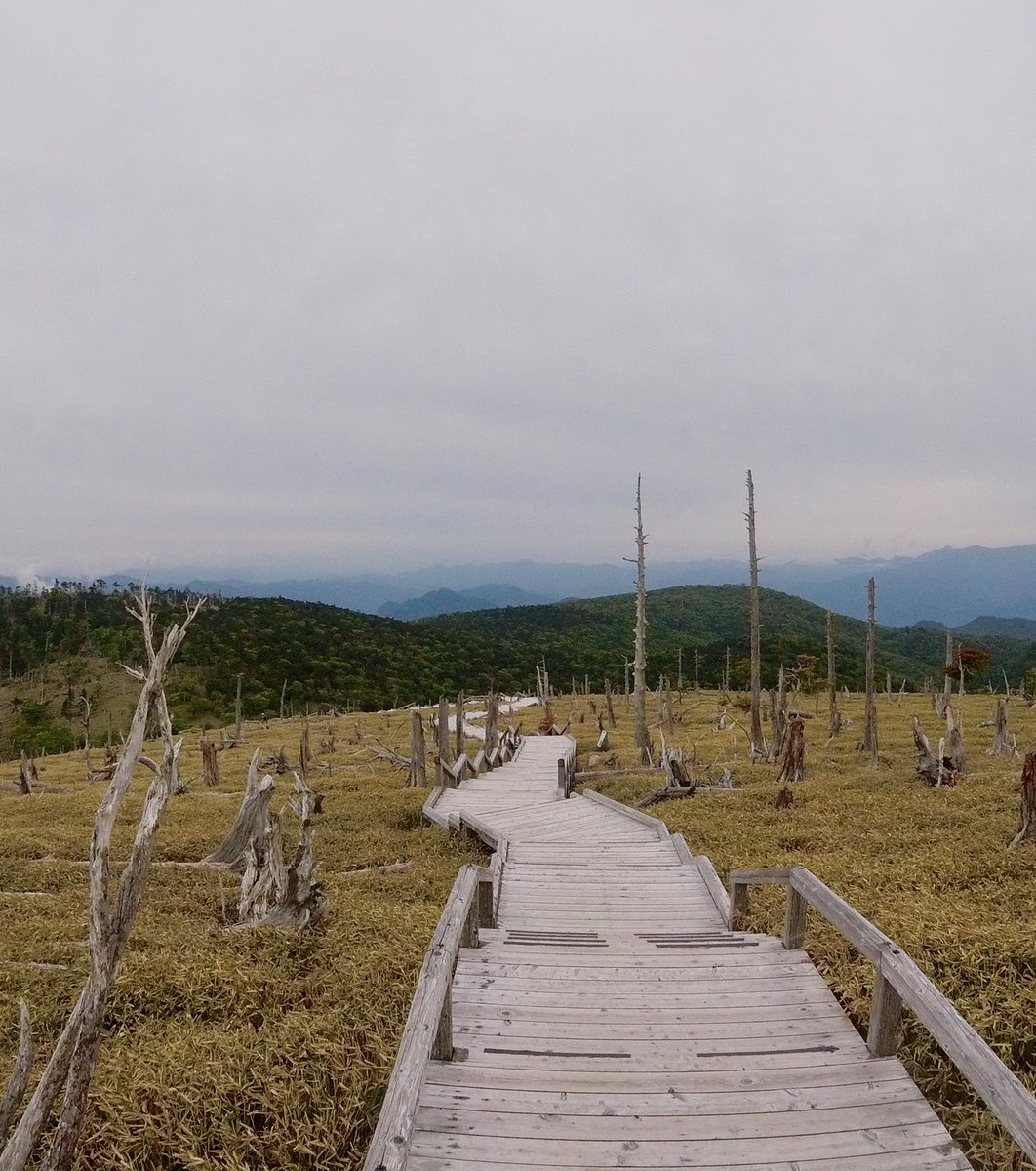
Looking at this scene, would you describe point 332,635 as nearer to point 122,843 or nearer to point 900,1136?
point 122,843

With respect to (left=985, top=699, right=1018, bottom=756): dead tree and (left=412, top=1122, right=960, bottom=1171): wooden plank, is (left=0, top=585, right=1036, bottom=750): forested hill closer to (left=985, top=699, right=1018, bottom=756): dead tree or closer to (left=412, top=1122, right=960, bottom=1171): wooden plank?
(left=985, top=699, right=1018, bottom=756): dead tree

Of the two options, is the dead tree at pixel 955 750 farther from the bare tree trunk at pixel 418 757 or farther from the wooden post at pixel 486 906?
the wooden post at pixel 486 906

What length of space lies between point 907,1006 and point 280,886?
7834mm

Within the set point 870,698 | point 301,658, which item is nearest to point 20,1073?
point 870,698

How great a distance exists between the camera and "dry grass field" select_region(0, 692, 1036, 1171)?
511cm

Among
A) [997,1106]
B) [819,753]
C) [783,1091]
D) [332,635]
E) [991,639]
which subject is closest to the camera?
[997,1106]

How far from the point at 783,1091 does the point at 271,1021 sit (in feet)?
15.4

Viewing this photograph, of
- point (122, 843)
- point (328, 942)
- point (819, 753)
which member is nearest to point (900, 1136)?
point (328, 942)

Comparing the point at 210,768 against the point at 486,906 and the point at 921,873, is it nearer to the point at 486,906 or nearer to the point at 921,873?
the point at 486,906

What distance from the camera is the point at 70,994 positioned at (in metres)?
7.87

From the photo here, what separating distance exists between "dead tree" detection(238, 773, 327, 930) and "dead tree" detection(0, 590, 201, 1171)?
4.62 metres

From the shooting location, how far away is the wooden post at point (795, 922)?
7160mm

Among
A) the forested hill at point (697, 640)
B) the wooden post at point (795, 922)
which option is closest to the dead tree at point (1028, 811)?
the wooden post at point (795, 922)

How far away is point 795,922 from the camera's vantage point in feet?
23.6
